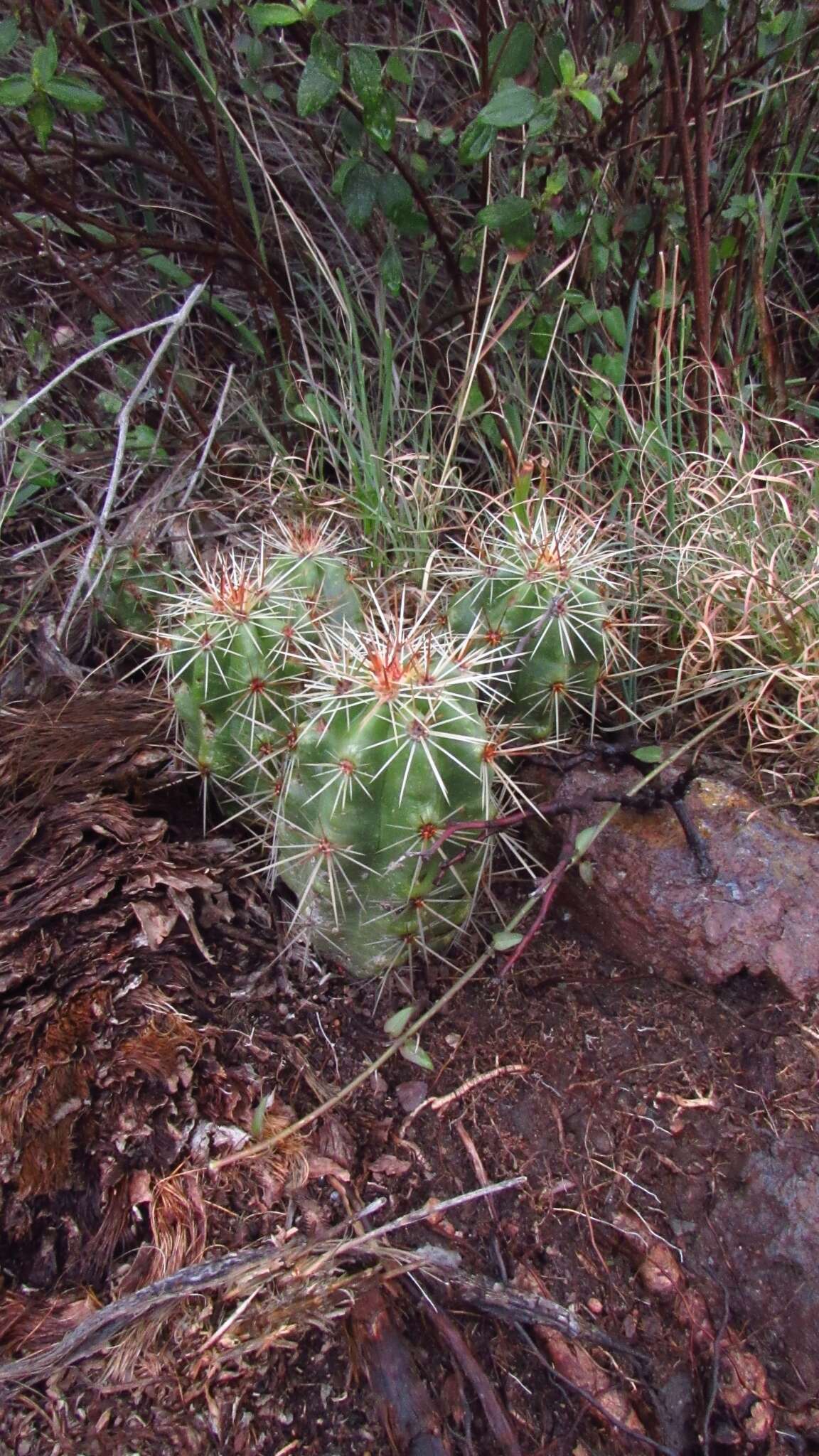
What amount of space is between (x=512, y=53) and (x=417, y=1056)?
6.73 ft

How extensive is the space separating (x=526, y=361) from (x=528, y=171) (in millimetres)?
443

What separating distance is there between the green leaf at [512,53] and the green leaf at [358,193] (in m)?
0.34

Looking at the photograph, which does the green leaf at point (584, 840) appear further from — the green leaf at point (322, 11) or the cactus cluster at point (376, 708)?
the green leaf at point (322, 11)

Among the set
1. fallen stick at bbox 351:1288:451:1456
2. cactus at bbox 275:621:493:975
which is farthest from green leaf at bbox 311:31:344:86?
fallen stick at bbox 351:1288:451:1456

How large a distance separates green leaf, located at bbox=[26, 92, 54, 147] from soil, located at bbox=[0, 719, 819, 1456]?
4.75ft

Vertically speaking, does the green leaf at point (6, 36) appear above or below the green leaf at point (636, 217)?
above

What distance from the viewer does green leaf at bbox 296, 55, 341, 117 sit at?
→ 1.95 metres

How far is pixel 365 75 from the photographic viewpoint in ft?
6.58

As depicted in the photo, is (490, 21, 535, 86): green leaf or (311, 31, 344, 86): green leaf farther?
Answer: (490, 21, 535, 86): green leaf

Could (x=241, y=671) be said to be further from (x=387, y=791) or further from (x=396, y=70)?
(x=396, y=70)

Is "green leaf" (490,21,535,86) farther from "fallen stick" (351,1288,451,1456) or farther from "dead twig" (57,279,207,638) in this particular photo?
"fallen stick" (351,1288,451,1456)

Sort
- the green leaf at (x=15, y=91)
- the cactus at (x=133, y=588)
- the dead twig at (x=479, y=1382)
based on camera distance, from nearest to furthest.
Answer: the dead twig at (x=479, y=1382)
the green leaf at (x=15, y=91)
the cactus at (x=133, y=588)

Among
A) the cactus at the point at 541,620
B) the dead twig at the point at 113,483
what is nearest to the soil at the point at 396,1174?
the cactus at the point at 541,620

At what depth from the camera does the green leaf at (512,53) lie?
2207 mm
